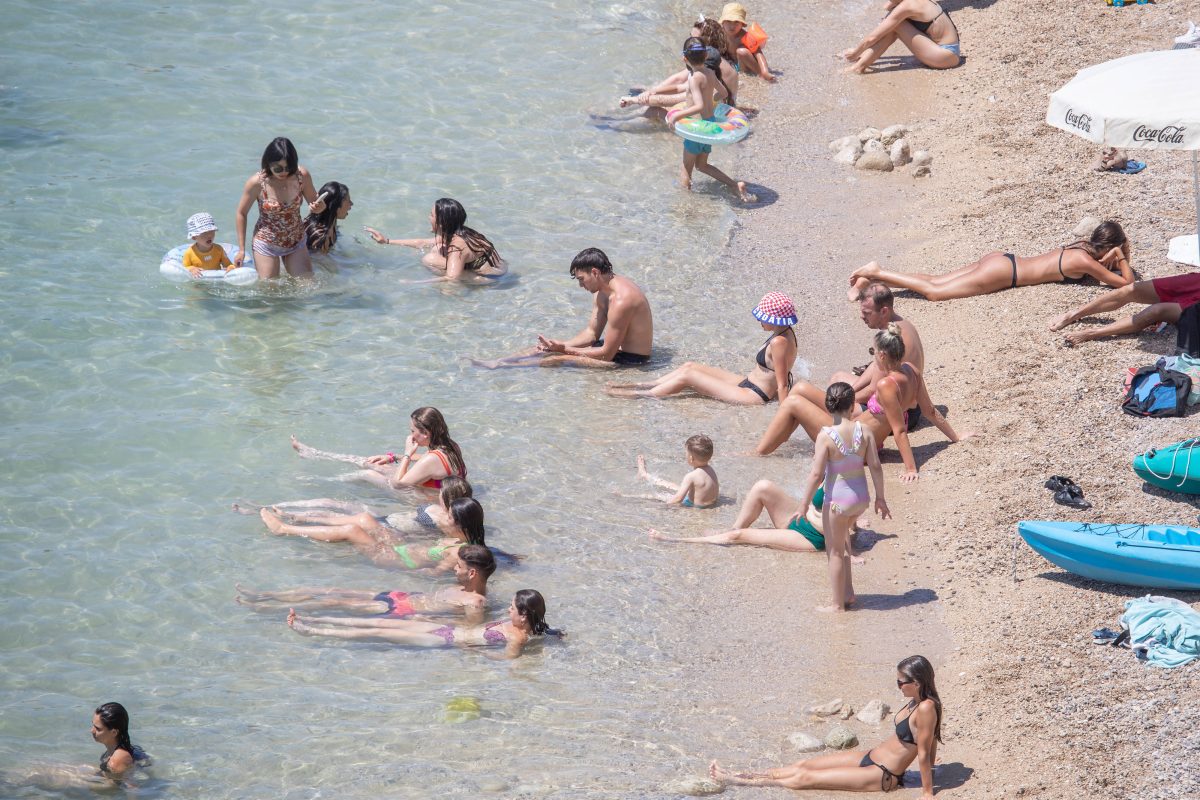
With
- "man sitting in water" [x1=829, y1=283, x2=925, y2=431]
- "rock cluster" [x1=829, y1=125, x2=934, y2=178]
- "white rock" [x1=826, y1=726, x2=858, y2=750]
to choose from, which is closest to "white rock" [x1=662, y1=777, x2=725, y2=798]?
"white rock" [x1=826, y1=726, x2=858, y2=750]

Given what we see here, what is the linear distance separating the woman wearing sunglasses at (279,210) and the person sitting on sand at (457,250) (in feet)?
3.79

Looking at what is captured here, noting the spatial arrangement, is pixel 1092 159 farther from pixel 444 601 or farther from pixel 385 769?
pixel 385 769

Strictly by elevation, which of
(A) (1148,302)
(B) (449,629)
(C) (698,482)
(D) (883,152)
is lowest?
(B) (449,629)

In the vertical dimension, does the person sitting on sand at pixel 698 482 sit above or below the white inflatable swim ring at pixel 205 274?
below

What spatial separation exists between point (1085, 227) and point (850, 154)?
11.5 feet

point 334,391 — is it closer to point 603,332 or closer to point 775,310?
point 603,332

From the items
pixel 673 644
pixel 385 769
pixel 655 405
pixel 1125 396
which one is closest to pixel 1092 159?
pixel 1125 396

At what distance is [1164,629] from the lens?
713 centimetres

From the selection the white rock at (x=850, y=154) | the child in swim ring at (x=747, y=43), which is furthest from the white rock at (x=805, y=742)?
the child in swim ring at (x=747, y=43)

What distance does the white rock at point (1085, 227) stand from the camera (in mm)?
12102

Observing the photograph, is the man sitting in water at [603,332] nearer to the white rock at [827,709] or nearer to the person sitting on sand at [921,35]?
the white rock at [827,709]

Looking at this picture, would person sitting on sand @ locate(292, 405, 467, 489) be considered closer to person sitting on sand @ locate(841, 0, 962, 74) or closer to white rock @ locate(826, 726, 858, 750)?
white rock @ locate(826, 726, 858, 750)

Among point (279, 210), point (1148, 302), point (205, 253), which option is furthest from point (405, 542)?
point (1148, 302)

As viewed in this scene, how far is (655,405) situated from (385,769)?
15.6ft
